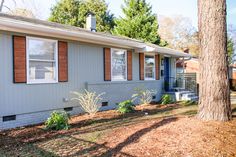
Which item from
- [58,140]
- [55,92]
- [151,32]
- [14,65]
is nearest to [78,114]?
[55,92]

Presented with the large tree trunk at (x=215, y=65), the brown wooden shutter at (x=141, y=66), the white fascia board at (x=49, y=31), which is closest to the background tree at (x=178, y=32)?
the brown wooden shutter at (x=141, y=66)

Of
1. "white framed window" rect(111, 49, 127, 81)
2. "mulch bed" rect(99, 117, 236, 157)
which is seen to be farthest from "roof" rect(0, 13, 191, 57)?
"mulch bed" rect(99, 117, 236, 157)

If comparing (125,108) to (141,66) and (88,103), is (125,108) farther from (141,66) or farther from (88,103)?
(141,66)

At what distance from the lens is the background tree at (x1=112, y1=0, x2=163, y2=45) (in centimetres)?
2158

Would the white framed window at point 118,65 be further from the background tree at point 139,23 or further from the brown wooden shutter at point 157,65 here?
the background tree at point 139,23

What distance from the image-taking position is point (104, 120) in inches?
308

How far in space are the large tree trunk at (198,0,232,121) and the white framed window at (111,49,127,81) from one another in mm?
5583

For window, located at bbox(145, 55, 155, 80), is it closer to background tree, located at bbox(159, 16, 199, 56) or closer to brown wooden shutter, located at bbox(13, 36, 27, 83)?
brown wooden shutter, located at bbox(13, 36, 27, 83)

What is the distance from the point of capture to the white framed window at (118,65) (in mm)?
11156

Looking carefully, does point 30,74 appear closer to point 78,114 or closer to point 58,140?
point 78,114

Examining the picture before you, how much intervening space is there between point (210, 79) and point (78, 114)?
5.17 metres

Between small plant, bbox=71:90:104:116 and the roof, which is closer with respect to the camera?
the roof

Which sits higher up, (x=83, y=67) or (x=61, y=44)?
(x=61, y=44)

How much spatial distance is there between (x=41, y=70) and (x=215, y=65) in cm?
527
